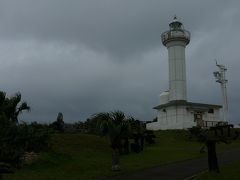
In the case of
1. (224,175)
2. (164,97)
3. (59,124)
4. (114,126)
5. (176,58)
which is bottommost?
(224,175)

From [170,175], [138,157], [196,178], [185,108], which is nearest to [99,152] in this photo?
[138,157]

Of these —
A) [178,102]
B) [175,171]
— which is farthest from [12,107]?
[178,102]

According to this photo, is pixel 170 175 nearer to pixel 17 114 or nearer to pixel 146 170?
pixel 146 170

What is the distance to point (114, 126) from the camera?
80.5 ft

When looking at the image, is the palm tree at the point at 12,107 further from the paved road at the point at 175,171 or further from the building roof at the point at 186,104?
the building roof at the point at 186,104

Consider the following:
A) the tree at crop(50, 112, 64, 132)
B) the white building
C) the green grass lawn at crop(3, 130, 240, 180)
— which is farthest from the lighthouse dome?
the green grass lawn at crop(3, 130, 240, 180)

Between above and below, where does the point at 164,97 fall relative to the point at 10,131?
above

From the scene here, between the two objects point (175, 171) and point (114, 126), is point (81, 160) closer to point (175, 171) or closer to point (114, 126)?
point (114, 126)

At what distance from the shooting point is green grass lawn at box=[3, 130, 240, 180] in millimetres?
22484

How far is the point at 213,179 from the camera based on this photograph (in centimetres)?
1873

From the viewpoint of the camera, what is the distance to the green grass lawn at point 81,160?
73.8 ft

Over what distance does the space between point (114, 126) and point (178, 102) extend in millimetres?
35751

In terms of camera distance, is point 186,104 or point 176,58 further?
point 176,58

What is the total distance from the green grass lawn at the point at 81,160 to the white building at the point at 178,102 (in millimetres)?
20811
